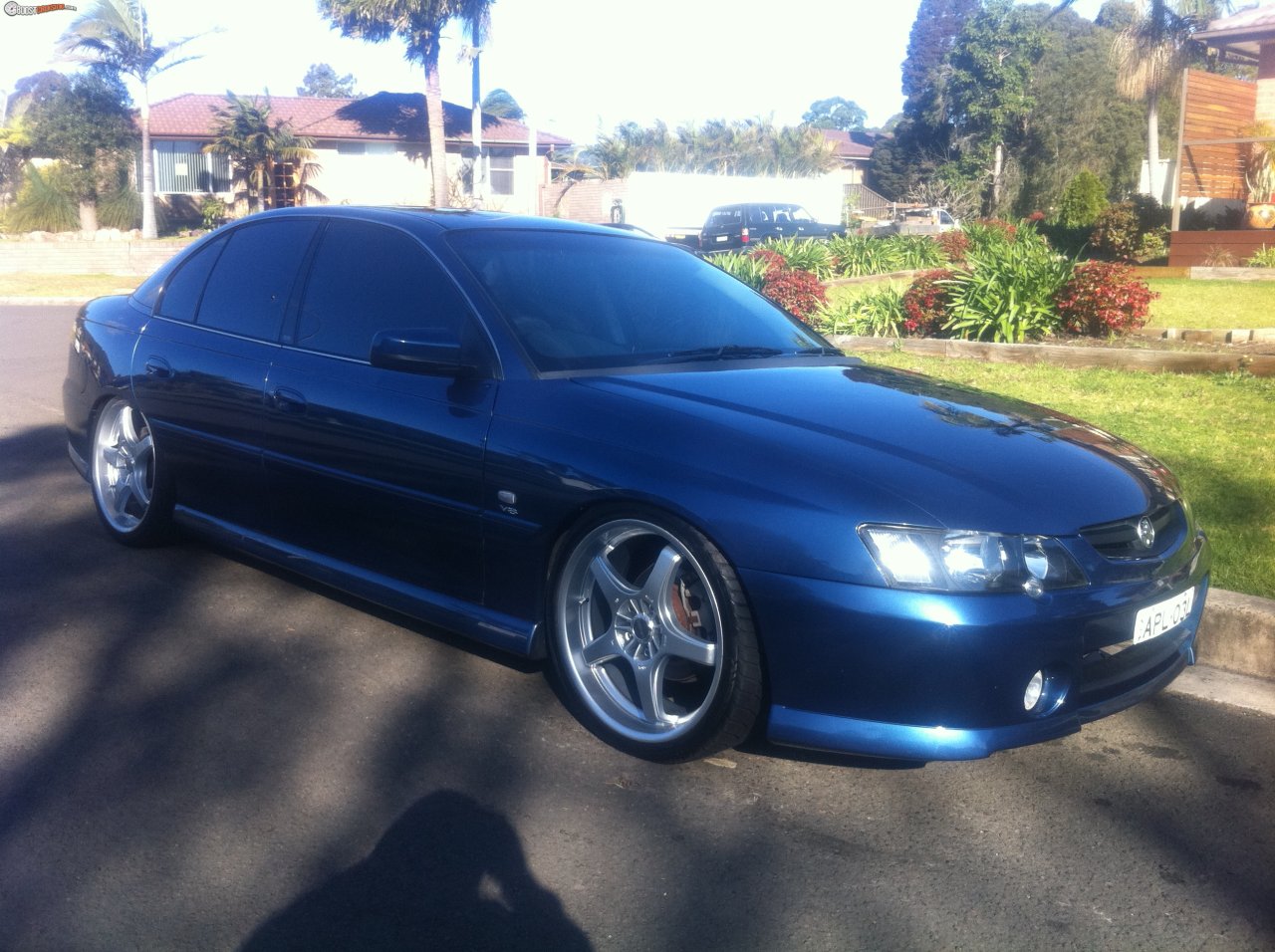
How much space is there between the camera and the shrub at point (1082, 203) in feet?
95.2

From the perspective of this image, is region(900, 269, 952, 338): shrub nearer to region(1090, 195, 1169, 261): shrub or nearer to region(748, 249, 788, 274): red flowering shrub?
region(748, 249, 788, 274): red flowering shrub

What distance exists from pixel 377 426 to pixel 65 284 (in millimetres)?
21663

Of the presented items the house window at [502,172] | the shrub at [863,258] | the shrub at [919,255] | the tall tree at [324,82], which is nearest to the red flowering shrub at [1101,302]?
the shrub at [863,258]

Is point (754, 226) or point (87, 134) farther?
point (87, 134)

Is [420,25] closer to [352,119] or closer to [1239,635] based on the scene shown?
[352,119]

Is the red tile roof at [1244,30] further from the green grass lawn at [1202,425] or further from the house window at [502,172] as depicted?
the house window at [502,172]

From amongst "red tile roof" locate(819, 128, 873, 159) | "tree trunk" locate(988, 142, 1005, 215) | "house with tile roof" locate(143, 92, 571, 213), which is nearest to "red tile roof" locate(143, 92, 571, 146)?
"house with tile roof" locate(143, 92, 571, 213)

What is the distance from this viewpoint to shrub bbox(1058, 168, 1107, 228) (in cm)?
2902

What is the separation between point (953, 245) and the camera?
64.5 feet

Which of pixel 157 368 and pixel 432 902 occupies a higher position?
pixel 157 368

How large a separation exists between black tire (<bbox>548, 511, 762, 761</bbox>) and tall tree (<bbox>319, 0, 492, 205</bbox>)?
36.7m

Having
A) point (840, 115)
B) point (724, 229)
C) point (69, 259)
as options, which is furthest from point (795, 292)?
point (840, 115)

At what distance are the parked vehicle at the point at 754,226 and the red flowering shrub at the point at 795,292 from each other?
50.8 ft

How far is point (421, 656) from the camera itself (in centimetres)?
457
